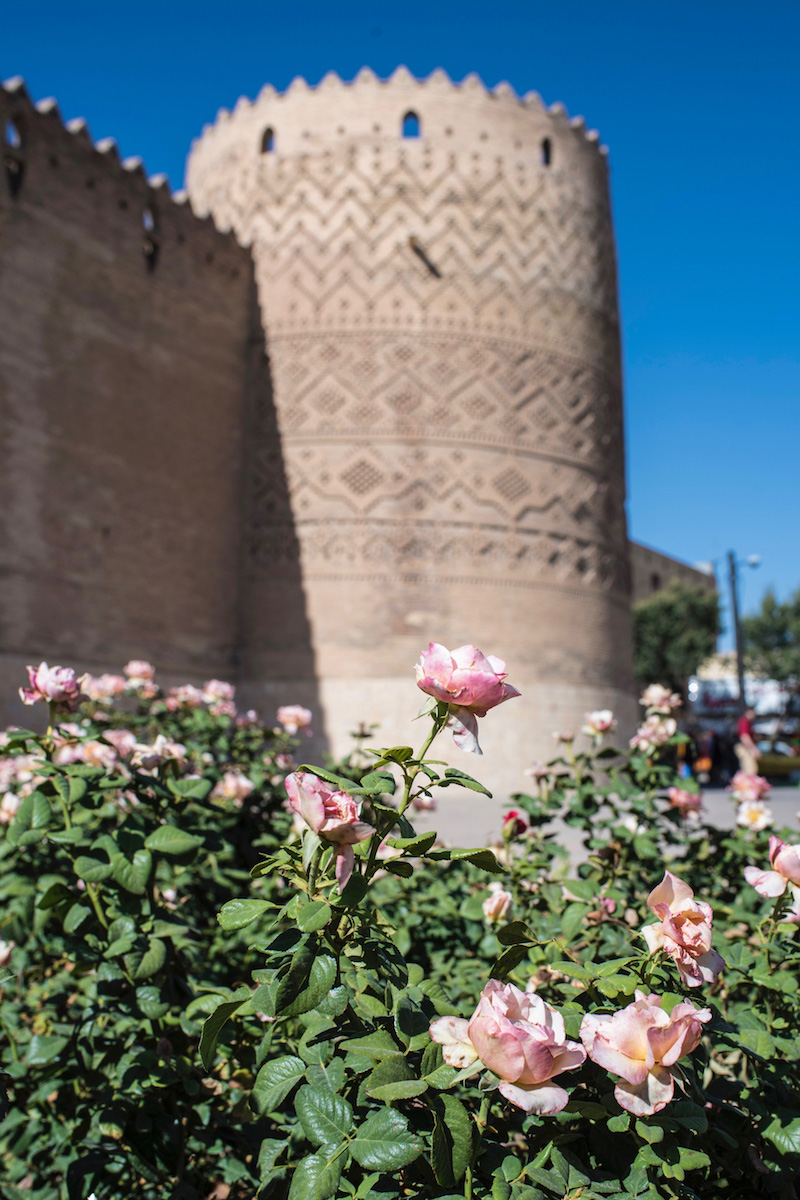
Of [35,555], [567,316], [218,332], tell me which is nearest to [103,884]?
[35,555]

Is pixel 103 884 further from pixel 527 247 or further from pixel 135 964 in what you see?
pixel 527 247

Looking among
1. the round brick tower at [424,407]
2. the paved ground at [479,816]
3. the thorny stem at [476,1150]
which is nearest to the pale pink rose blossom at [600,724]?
the thorny stem at [476,1150]

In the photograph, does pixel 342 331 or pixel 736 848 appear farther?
pixel 342 331

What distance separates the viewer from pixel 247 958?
7.35 ft

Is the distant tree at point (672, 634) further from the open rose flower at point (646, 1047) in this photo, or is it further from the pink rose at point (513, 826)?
the open rose flower at point (646, 1047)

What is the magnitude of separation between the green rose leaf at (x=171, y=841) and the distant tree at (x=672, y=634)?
24.1 metres

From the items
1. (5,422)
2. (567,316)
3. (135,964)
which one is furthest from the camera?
(567,316)

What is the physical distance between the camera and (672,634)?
24859mm

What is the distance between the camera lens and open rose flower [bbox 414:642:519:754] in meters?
1.08

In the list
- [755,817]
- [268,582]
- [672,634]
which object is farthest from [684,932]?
[672,634]

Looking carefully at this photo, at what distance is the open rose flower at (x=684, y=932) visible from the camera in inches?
43.3

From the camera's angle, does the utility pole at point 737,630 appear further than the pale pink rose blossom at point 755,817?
Yes

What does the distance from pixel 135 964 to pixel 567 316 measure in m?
11.2

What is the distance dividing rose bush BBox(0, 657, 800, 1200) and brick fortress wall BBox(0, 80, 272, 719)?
21.2ft
